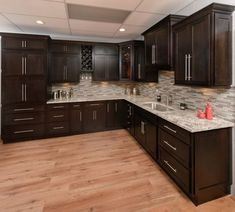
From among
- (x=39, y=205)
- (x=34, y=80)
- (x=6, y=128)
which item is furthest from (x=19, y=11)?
(x=39, y=205)

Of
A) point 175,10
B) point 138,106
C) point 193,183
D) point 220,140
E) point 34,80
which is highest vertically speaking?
point 175,10

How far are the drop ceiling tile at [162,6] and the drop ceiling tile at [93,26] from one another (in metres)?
0.98

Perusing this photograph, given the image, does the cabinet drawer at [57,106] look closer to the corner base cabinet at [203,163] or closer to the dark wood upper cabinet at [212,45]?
the corner base cabinet at [203,163]

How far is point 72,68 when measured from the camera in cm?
430

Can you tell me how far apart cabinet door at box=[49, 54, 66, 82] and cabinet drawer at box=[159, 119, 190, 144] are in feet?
9.54

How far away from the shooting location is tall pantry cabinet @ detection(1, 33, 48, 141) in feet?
11.6

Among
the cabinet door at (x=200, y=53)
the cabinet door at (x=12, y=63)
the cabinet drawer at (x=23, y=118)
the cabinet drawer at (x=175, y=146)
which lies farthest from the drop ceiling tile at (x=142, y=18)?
the cabinet drawer at (x=23, y=118)

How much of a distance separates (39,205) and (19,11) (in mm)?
2997

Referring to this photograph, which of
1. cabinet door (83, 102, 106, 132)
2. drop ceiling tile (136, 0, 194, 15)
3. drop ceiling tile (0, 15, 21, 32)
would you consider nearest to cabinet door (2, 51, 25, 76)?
drop ceiling tile (0, 15, 21, 32)

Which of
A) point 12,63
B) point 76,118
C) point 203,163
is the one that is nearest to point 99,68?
point 76,118

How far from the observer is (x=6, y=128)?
3.65 metres

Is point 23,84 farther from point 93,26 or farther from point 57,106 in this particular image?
point 93,26

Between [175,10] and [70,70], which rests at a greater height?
[175,10]

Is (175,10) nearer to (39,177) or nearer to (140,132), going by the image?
(140,132)
